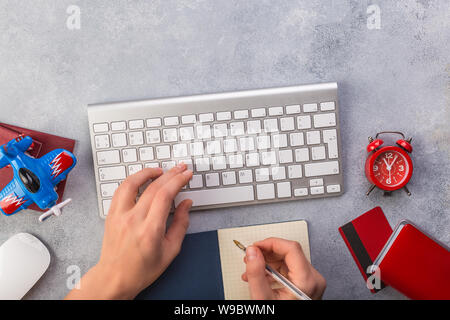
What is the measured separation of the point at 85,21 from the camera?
94cm

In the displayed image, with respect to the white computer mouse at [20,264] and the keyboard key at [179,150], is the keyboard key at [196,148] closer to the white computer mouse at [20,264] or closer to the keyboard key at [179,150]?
the keyboard key at [179,150]

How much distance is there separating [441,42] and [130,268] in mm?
992

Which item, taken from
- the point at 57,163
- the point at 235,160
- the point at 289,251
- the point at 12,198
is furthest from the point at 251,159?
the point at 12,198

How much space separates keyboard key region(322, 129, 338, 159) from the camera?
36.4 inches

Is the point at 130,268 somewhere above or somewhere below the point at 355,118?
below

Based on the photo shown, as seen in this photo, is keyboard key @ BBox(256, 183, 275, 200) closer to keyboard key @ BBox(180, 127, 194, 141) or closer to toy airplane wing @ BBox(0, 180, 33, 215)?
keyboard key @ BBox(180, 127, 194, 141)

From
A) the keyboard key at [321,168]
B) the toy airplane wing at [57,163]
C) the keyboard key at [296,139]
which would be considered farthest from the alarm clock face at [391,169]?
the toy airplane wing at [57,163]

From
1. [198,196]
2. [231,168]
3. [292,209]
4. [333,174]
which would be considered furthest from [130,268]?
[333,174]

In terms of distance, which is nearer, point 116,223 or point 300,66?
point 116,223

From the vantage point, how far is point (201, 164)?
0.91m

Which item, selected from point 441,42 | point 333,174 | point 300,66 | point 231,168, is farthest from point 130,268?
point 441,42

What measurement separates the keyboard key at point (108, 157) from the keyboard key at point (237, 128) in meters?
0.29
